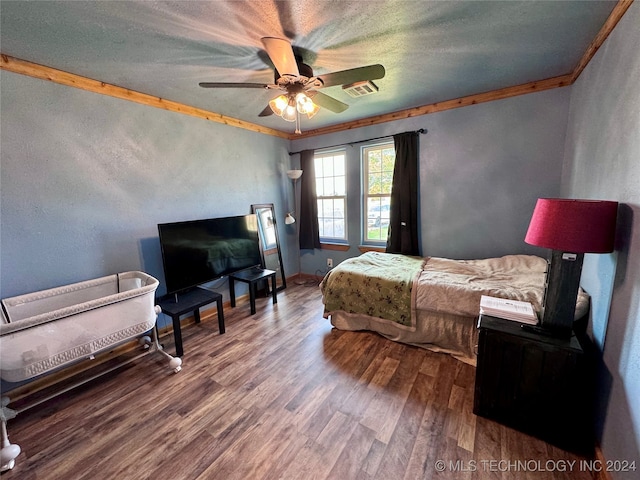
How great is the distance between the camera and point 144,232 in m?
2.55

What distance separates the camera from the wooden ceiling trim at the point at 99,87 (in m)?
1.79

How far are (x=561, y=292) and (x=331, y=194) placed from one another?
10.3ft

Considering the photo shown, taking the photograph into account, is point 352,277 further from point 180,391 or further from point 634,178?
point 634,178

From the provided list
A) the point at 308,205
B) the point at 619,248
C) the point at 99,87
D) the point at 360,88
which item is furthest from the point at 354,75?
the point at 308,205

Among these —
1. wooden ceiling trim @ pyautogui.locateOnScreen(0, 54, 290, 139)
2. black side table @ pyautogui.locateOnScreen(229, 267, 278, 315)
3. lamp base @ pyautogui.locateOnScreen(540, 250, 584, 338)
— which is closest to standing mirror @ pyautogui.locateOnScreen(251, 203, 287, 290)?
black side table @ pyautogui.locateOnScreen(229, 267, 278, 315)

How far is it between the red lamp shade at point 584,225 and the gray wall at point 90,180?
10.4ft

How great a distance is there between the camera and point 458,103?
289 centimetres

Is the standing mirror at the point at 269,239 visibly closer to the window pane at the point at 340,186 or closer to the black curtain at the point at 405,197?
the window pane at the point at 340,186

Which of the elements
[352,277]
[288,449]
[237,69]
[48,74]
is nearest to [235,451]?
[288,449]

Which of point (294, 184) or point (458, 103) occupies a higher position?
point (458, 103)

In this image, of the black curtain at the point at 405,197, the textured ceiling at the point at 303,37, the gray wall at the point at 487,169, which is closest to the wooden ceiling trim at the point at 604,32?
the textured ceiling at the point at 303,37

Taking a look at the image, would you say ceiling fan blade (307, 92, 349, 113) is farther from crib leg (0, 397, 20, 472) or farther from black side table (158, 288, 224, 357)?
crib leg (0, 397, 20, 472)

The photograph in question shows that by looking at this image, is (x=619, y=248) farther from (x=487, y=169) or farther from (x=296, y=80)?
(x=296, y=80)

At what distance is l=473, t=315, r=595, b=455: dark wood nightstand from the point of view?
1354mm
